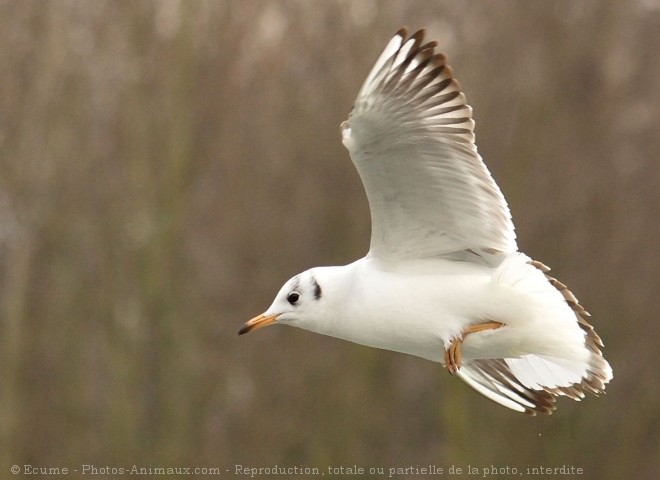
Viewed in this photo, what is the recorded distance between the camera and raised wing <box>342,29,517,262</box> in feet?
15.0

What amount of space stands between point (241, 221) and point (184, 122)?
0.90 meters

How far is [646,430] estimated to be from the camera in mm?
10188

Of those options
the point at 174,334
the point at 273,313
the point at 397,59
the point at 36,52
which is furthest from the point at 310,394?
the point at 397,59

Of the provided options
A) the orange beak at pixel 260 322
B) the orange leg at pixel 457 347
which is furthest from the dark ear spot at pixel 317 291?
the orange leg at pixel 457 347

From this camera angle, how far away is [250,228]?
34.2 feet

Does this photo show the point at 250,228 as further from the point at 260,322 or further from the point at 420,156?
the point at 420,156

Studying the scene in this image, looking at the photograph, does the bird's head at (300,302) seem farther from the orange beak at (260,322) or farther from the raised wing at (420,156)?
the raised wing at (420,156)

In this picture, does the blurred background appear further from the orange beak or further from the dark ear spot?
the dark ear spot

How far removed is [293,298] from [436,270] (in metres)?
0.53

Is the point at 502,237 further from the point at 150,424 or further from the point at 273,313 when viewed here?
the point at 150,424

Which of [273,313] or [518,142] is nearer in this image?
[273,313]

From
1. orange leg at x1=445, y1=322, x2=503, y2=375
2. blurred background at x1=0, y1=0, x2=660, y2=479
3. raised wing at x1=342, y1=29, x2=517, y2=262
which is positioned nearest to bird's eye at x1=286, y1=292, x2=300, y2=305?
raised wing at x1=342, y1=29, x2=517, y2=262

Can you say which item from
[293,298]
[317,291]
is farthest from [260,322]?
[317,291]

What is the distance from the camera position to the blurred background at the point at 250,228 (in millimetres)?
9836
